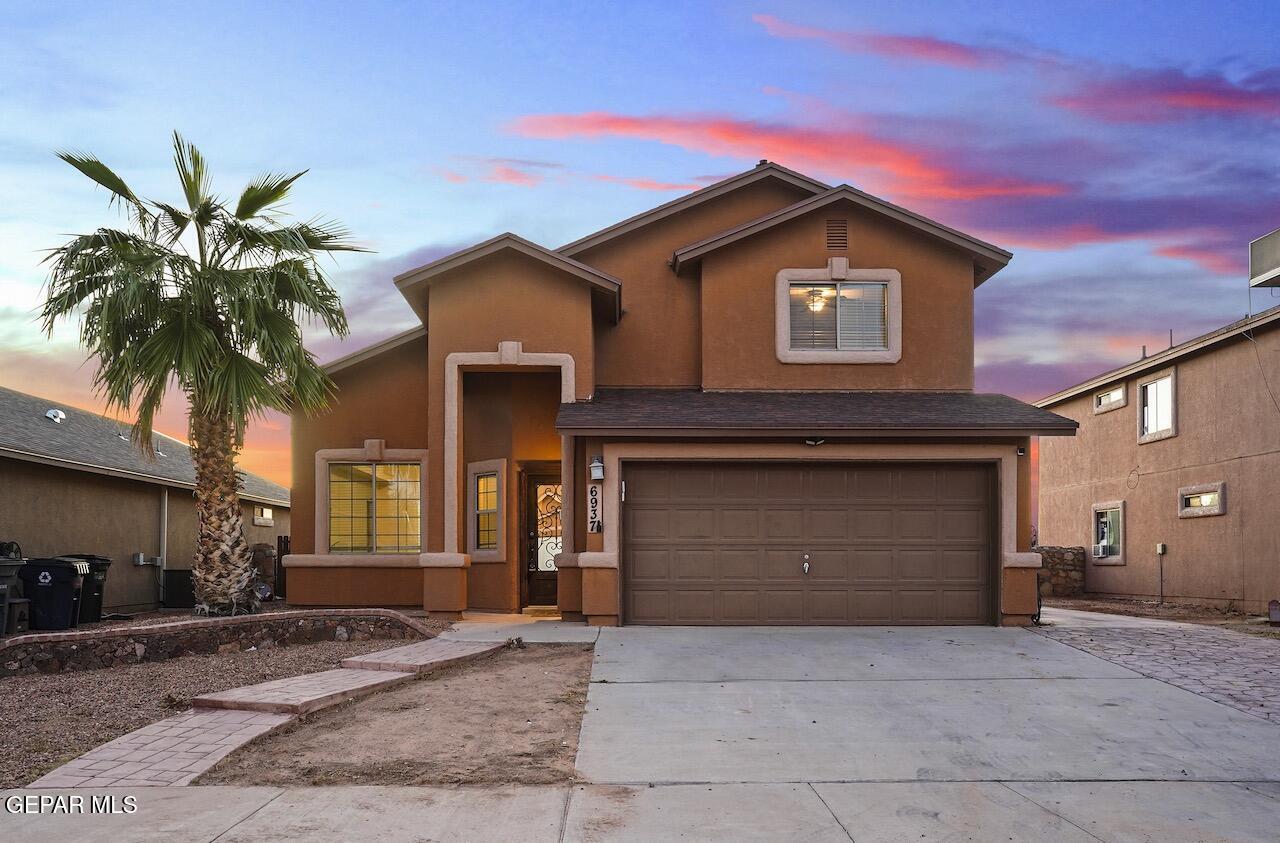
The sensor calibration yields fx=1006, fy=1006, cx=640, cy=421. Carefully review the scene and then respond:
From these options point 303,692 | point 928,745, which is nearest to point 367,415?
point 303,692

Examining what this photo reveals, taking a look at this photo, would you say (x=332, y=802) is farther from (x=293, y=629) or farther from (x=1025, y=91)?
(x=1025, y=91)

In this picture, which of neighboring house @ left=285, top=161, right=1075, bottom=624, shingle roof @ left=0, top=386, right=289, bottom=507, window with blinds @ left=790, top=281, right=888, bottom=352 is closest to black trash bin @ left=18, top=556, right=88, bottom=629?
shingle roof @ left=0, top=386, right=289, bottom=507

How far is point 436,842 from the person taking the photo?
5688 millimetres

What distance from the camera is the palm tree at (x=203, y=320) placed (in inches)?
520

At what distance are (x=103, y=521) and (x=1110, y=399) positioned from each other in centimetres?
2239

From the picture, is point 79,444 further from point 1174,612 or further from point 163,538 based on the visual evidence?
A: point 1174,612

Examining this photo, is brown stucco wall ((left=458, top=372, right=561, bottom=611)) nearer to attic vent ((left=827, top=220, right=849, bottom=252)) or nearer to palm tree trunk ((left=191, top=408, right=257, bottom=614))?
palm tree trunk ((left=191, top=408, right=257, bottom=614))

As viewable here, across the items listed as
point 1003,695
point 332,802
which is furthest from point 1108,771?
point 332,802

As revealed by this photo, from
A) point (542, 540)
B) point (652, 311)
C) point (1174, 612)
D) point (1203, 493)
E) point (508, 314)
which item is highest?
point (652, 311)

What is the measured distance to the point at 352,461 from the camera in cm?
1689

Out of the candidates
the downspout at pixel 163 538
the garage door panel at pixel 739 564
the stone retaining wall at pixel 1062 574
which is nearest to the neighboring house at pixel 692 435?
the garage door panel at pixel 739 564

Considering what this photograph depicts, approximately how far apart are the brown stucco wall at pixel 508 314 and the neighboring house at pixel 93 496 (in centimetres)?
665

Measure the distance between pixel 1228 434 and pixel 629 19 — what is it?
14067mm

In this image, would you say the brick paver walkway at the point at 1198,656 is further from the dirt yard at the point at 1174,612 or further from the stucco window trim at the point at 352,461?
the stucco window trim at the point at 352,461
